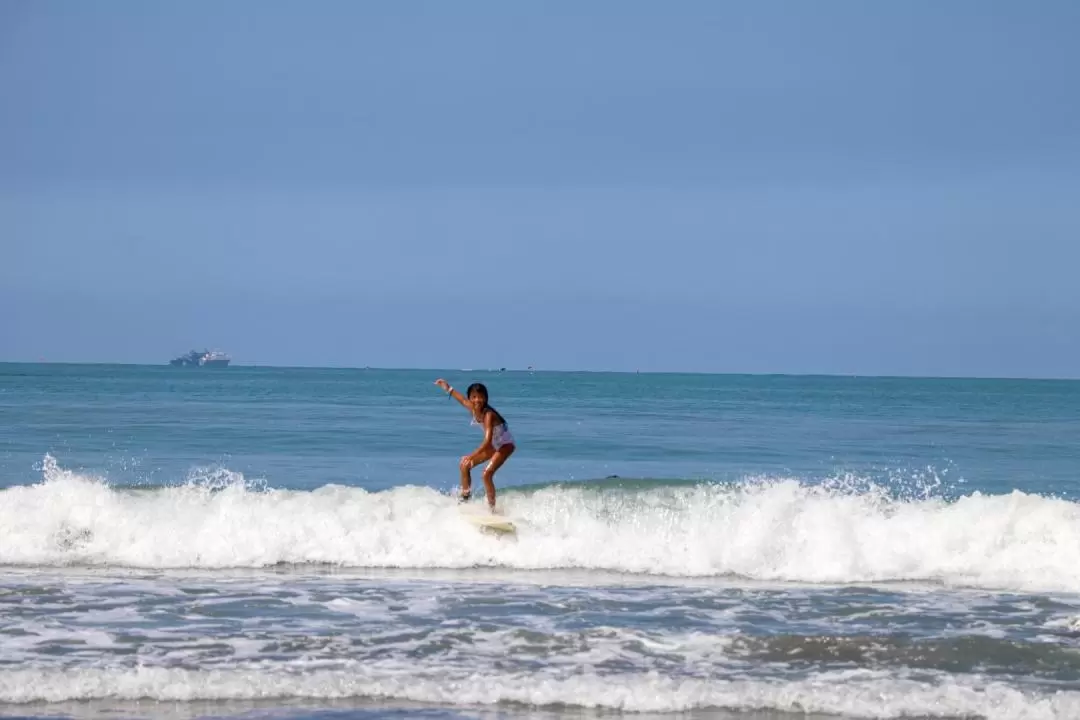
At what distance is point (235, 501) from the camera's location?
17.9 metres

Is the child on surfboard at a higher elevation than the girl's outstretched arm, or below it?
below

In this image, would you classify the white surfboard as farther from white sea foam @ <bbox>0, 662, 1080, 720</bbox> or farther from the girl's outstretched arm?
white sea foam @ <bbox>0, 662, 1080, 720</bbox>

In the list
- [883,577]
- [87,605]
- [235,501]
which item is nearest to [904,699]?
[883,577]

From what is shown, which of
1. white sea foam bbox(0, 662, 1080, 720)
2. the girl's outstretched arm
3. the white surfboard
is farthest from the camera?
the white surfboard

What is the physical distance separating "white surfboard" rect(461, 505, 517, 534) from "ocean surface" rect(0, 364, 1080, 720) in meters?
0.17

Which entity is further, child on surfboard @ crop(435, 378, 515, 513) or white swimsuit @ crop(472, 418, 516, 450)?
white swimsuit @ crop(472, 418, 516, 450)

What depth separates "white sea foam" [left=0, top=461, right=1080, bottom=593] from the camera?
623 inches

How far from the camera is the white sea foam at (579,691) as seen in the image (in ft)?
30.2

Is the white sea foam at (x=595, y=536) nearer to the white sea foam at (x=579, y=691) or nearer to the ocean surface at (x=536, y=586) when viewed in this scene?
the ocean surface at (x=536, y=586)

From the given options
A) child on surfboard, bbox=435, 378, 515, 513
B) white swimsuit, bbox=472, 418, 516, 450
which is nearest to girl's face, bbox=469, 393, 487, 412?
child on surfboard, bbox=435, 378, 515, 513

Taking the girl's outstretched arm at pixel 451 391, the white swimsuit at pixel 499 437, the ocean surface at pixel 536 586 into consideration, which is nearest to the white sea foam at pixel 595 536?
the ocean surface at pixel 536 586

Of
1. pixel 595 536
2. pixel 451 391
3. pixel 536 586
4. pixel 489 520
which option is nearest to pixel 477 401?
pixel 451 391

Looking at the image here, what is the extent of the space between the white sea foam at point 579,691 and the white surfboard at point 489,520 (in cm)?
678

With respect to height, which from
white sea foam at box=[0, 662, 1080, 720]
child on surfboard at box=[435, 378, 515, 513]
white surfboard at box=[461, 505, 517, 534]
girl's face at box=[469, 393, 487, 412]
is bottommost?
white sea foam at box=[0, 662, 1080, 720]
